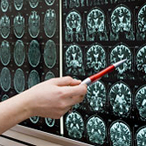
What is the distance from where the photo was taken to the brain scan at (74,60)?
1156 millimetres

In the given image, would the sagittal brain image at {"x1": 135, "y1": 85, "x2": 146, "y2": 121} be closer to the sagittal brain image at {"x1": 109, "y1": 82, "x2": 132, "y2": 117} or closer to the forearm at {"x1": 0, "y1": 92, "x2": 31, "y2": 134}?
the sagittal brain image at {"x1": 109, "y1": 82, "x2": 132, "y2": 117}

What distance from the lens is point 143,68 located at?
0.97 meters

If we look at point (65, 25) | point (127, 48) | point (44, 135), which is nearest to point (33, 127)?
point (44, 135)

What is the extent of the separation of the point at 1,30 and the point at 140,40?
830 millimetres

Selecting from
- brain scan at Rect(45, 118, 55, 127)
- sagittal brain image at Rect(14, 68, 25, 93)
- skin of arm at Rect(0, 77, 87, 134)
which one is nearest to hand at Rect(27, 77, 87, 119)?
skin of arm at Rect(0, 77, 87, 134)

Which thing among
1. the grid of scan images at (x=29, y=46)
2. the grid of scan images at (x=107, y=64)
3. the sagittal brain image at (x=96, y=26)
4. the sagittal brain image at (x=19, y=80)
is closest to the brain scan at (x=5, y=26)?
the grid of scan images at (x=29, y=46)

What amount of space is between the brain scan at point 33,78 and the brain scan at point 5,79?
17 cm

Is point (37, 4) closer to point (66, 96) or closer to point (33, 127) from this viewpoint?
point (33, 127)

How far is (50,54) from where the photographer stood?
4.24 feet

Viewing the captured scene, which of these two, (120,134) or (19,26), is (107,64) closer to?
(120,134)

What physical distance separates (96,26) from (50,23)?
10.7 inches

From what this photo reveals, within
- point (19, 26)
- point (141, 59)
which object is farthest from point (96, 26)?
point (19, 26)

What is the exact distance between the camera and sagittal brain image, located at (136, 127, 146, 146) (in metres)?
0.99

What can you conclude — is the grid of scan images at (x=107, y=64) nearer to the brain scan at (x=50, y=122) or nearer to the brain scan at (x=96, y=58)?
the brain scan at (x=96, y=58)
